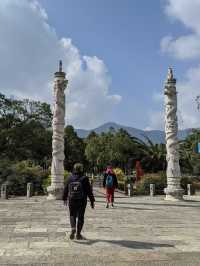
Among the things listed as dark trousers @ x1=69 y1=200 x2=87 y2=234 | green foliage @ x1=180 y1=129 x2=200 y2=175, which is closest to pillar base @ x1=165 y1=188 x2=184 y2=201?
dark trousers @ x1=69 y1=200 x2=87 y2=234

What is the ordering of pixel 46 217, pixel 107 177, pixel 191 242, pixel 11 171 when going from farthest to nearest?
1. pixel 11 171
2. pixel 107 177
3. pixel 46 217
4. pixel 191 242

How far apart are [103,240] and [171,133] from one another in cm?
1408

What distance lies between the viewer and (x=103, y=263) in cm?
716

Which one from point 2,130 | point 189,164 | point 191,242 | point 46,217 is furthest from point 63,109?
point 189,164

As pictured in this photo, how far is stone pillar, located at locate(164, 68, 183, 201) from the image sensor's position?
22.1m

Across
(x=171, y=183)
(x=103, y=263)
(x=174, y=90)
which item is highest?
(x=174, y=90)

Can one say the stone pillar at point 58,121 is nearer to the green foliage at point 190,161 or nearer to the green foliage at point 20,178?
the green foliage at point 20,178

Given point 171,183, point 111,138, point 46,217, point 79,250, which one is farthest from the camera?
point 111,138

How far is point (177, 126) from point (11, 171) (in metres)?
14.3

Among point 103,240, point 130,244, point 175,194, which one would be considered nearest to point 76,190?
point 103,240

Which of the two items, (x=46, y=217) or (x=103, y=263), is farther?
(x=46, y=217)

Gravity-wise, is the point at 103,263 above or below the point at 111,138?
below

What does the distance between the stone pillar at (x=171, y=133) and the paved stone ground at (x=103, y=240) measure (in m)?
7.38

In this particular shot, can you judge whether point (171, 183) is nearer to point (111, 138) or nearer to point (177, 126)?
point (177, 126)
